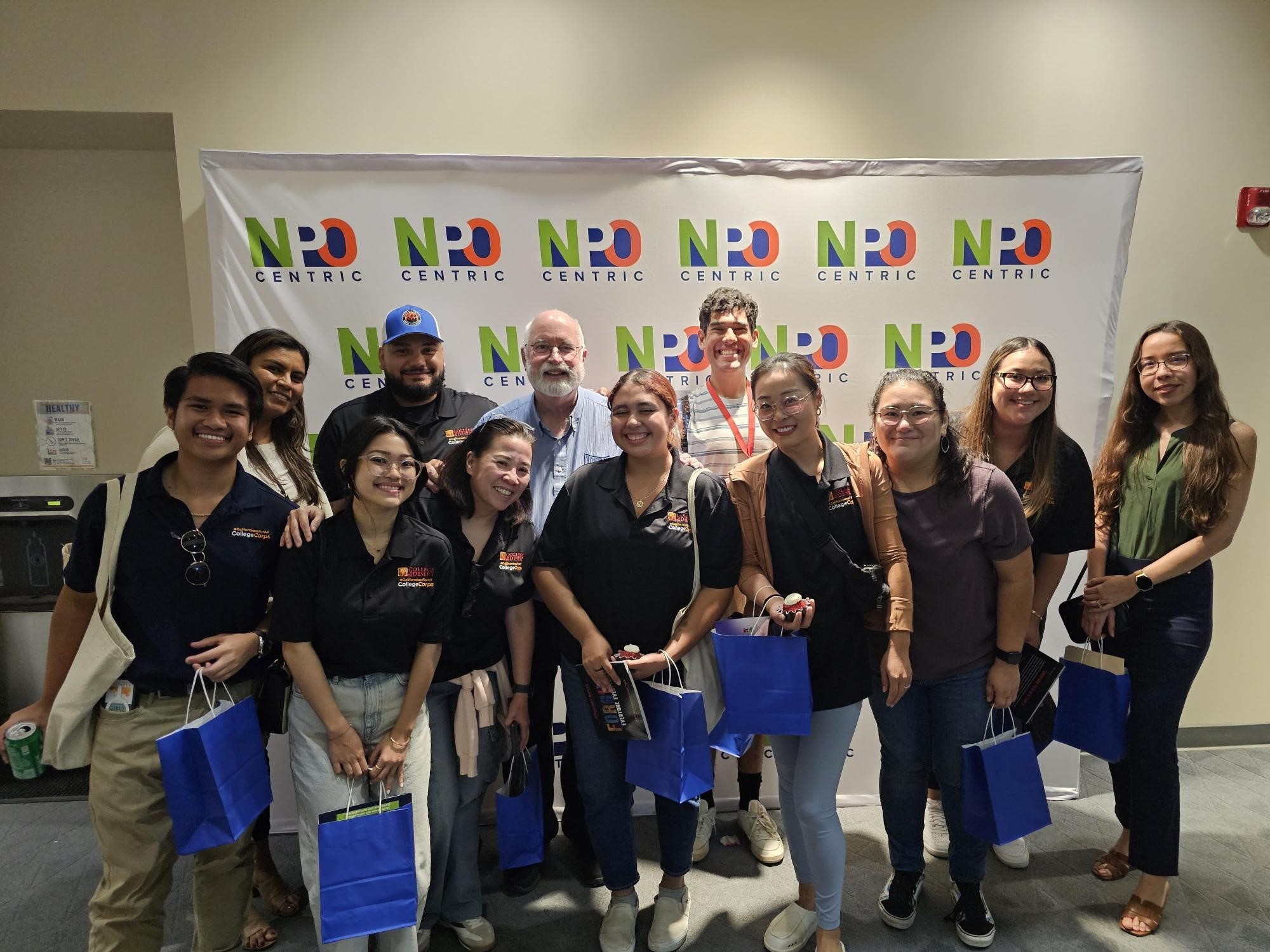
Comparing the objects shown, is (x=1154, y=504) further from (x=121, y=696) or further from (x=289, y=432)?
(x=121, y=696)

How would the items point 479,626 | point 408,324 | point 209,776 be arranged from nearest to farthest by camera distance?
1. point 209,776
2. point 479,626
3. point 408,324

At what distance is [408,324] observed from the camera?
8.52 ft

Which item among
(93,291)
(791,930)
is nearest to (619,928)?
(791,930)

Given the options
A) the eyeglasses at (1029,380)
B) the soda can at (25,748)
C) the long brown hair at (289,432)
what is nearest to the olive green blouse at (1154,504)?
the eyeglasses at (1029,380)

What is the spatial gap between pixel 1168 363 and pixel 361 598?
2.61 meters

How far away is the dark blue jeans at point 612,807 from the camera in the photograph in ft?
7.02

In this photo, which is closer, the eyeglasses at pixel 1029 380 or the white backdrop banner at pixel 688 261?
the eyeglasses at pixel 1029 380

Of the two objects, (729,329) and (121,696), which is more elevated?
(729,329)

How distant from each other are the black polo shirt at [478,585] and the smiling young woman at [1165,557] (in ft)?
6.37

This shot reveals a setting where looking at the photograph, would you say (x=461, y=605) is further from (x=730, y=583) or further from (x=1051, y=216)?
(x=1051, y=216)

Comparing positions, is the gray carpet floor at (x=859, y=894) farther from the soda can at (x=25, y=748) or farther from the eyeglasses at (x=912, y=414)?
the eyeglasses at (x=912, y=414)

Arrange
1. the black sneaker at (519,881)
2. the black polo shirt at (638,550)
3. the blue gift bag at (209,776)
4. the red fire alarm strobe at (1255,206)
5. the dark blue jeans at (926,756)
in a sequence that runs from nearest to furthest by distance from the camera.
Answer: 1. the blue gift bag at (209,776)
2. the black polo shirt at (638,550)
3. the dark blue jeans at (926,756)
4. the black sneaker at (519,881)
5. the red fire alarm strobe at (1255,206)

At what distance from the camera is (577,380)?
255 cm

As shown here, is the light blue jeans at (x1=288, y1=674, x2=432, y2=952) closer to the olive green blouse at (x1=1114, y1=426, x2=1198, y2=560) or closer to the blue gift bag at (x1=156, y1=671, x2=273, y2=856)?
the blue gift bag at (x1=156, y1=671, x2=273, y2=856)
